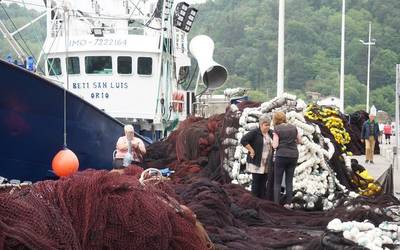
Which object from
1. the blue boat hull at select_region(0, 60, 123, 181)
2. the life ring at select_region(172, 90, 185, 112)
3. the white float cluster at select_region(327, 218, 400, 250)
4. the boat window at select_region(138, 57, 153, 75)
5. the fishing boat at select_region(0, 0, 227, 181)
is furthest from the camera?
the life ring at select_region(172, 90, 185, 112)

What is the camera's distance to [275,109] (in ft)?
29.8

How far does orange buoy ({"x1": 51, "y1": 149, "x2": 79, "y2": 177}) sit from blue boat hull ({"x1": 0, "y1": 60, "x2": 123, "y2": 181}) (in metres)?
0.42

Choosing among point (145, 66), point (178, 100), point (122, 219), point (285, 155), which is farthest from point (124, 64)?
point (122, 219)

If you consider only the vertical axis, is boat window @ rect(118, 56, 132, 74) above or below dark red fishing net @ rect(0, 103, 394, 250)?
above

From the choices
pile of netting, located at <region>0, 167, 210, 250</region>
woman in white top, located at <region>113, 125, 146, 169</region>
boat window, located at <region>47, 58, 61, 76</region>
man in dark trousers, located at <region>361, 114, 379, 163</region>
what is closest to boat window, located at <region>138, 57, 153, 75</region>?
boat window, located at <region>47, 58, 61, 76</region>

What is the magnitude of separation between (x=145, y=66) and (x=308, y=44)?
181 feet

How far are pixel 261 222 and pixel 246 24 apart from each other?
6056 cm

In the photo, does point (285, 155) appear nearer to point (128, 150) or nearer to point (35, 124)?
point (128, 150)

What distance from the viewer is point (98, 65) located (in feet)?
47.4

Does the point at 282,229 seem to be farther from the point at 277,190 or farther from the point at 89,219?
the point at 89,219

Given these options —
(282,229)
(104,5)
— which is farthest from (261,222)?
(104,5)

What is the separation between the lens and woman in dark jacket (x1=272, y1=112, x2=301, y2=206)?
7344mm

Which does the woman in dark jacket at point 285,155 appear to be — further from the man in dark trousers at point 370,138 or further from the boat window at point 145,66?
the boat window at point 145,66

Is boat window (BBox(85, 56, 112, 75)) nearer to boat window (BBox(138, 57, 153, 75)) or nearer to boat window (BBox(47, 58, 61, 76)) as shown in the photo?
boat window (BBox(138, 57, 153, 75))
